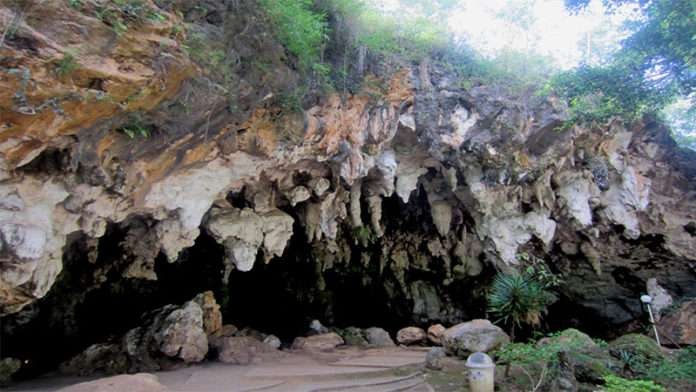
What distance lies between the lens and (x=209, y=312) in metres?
10.6

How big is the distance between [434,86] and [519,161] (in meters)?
2.78

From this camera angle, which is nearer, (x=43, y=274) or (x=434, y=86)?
(x=43, y=274)

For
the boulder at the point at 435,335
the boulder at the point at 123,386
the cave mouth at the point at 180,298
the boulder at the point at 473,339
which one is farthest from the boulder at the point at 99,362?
the boulder at the point at 435,335

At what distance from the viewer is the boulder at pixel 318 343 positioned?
416 inches

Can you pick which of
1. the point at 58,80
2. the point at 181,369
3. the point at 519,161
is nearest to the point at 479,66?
the point at 519,161

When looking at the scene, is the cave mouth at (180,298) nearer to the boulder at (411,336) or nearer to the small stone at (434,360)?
the boulder at (411,336)

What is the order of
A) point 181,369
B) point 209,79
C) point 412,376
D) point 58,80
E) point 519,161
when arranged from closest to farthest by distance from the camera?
point 58,80, point 209,79, point 412,376, point 181,369, point 519,161

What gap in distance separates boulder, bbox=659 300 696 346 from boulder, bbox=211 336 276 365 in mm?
9053

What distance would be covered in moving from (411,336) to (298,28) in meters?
9.07

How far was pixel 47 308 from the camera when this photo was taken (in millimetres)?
9641

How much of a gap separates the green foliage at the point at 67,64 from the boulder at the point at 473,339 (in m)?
7.62

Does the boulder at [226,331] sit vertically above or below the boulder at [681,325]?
below

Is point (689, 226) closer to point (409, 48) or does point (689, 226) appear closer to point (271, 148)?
point (409, 48)

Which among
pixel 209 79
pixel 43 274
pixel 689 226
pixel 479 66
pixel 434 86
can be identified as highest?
pixel 479 66
